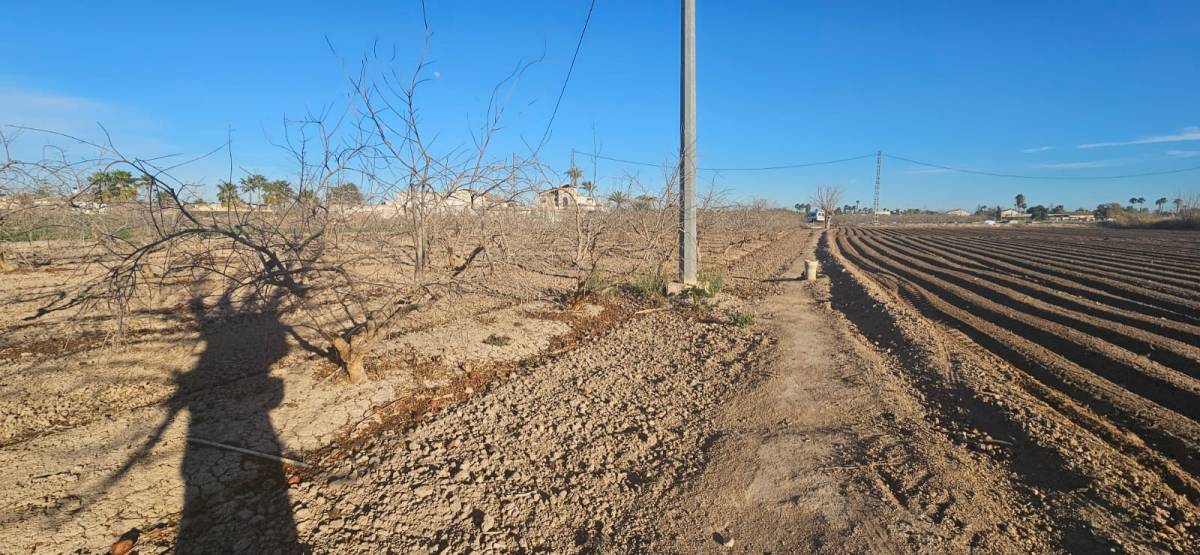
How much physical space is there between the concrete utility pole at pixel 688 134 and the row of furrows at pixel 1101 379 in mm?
4396

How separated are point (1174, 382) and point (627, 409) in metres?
5.40

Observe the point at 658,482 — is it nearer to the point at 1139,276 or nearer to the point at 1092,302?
the point at 1092,302

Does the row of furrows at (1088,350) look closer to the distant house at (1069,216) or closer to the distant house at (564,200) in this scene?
the distant house at (564,200)

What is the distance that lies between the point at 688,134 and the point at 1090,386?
626cm

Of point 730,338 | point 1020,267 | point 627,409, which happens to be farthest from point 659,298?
point 1020,267

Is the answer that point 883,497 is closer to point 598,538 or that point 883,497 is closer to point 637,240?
point 598,538

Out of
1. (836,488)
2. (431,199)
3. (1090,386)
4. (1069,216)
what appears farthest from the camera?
(1069,216)

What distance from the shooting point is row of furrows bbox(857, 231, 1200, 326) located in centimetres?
802

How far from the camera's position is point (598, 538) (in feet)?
8.38

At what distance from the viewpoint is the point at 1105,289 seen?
1040cm

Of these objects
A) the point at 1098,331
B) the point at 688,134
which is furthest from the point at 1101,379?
the point at 688,134

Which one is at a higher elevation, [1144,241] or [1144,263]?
[1144,263]

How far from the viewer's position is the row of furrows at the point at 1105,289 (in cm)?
802

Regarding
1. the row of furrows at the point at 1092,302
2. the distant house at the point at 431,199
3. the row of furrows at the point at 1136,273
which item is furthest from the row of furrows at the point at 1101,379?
the distant house at the point at 431,199
